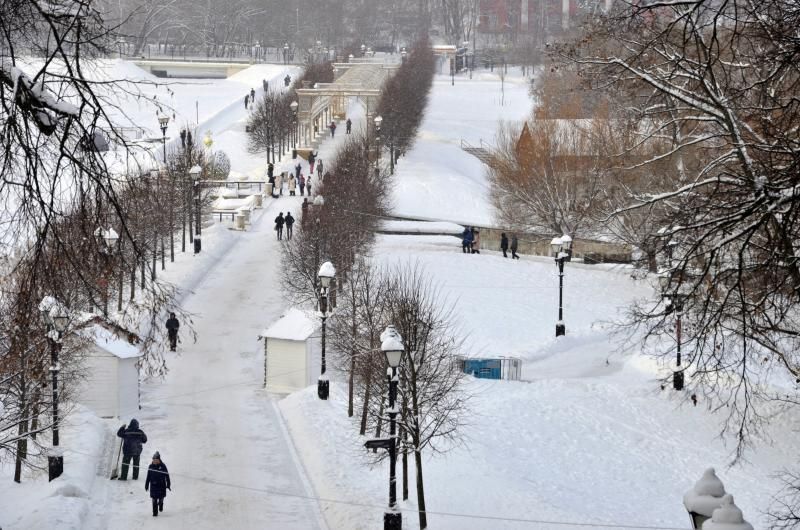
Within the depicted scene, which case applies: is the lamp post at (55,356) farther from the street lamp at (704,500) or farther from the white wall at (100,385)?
the street lamp at (704,500)

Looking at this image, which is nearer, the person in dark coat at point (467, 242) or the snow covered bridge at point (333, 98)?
the person in dark coat at point (467, 242)

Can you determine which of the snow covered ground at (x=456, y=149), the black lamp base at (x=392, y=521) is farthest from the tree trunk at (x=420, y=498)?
the snow covered ground at (x=456, y=149)

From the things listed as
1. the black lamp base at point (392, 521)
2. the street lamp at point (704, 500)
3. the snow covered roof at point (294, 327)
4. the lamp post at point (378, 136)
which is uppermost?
the lamp post at point (378, 136)

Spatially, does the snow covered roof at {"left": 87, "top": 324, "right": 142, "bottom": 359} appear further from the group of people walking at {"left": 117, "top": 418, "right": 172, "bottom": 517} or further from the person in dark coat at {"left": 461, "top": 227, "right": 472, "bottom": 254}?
the person in dark coat at {"left": 461, "top": 227, "right": 472, "bottom": 254}

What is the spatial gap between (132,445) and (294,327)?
7072 millimetres

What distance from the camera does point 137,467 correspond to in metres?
21.9

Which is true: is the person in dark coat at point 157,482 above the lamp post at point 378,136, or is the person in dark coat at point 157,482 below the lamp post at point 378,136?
below

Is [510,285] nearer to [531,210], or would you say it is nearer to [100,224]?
[531,210]

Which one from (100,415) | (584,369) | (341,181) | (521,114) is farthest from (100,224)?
(521,114)

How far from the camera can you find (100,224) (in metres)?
8.15

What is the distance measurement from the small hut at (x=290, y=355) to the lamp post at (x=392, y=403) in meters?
9.16

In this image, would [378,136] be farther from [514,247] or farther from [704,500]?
[704,500]

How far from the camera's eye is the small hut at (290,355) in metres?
28.0

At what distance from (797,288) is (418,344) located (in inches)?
470
